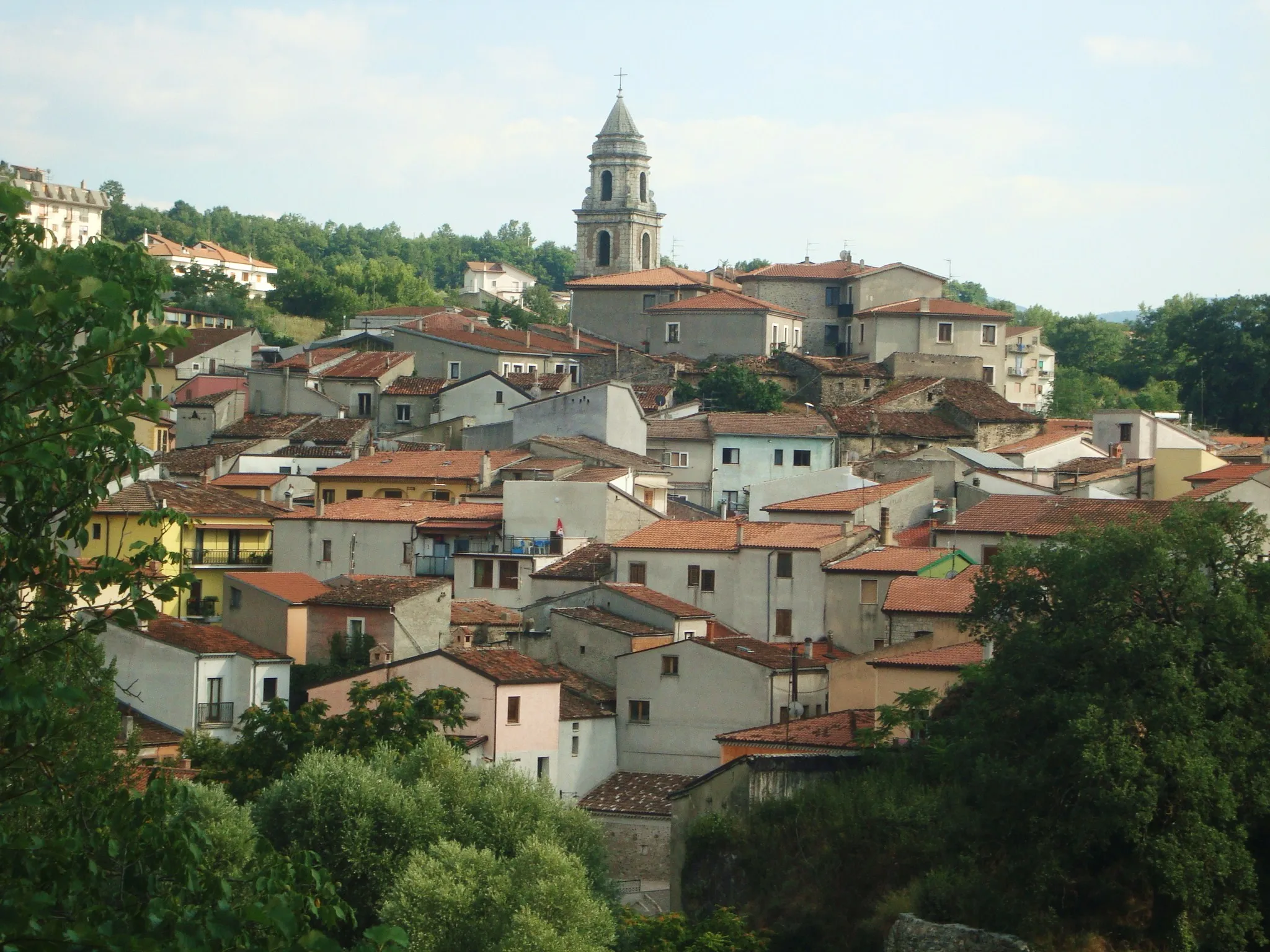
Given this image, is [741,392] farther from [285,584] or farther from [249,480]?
[285,584]

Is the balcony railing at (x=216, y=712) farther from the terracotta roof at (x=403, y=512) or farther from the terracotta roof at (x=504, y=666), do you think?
the terracotta roof at (x=403, y=512)

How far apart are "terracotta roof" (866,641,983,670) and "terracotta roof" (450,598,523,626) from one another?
1062 cm

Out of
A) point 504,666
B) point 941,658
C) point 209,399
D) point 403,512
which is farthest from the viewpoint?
point 209,399

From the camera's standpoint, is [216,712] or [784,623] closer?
[216,712]

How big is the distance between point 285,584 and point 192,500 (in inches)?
209

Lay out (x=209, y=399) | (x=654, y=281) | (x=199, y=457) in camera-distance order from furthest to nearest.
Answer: (x=654, y=281), (x=209, y=399), (x=199, y=457)

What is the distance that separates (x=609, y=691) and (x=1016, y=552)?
14691 mm

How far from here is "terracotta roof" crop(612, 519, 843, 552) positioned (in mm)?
38156

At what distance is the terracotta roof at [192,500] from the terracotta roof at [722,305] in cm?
2112

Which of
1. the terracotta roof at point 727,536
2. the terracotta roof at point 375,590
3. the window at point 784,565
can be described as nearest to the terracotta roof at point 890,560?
the terracotta roof at point 727,536

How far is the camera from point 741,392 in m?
59.1

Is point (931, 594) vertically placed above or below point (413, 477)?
below

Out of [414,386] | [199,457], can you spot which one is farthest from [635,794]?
[414,386]

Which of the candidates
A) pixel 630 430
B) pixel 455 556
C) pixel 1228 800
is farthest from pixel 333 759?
pixel 630 430
